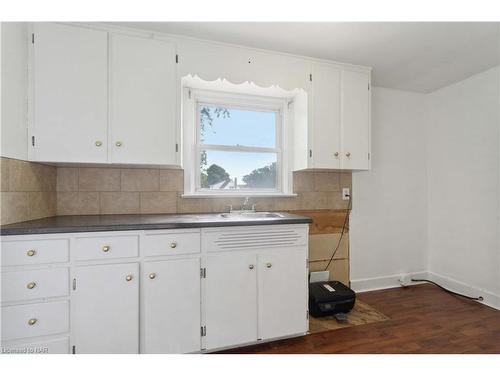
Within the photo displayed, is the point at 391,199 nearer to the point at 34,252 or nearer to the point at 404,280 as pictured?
the point at 404,280

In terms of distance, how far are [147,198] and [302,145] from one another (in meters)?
1.50

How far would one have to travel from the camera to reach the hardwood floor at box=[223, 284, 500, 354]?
175 centimetres

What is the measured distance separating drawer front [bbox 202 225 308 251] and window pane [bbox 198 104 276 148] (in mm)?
1060

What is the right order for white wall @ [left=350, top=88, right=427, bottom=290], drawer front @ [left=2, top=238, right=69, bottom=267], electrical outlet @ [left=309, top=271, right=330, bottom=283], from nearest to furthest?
1. drawer front @ [left=2, top=238, right=69, bottom=267]
2. electrical outlet @ [left=309, top=271, right=330, bottom=283]
3. white wall @ [left=350, top=88, right=427, bottom=290]

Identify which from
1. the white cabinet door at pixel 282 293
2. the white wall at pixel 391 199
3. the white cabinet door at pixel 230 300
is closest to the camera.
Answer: the white cabinet door at pixel 230 300

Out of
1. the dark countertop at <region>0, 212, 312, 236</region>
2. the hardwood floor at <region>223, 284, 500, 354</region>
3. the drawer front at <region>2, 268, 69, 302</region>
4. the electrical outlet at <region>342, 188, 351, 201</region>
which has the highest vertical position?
the electrical outlet at <region>342, 188, 351, 201</region>

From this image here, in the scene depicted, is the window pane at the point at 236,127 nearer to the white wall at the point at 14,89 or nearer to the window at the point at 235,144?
the window at the point at 235,144

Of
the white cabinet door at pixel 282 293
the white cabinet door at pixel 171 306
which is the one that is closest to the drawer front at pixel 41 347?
the white cabinet door at pixel 171 306

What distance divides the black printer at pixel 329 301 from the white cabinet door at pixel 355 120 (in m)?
1.18

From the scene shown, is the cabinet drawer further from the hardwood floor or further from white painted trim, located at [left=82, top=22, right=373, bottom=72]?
white painted trim, located at [left=82, top=22, right=373, bottom=72]

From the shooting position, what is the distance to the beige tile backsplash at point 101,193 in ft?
5.32

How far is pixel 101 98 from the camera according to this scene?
5.64ft

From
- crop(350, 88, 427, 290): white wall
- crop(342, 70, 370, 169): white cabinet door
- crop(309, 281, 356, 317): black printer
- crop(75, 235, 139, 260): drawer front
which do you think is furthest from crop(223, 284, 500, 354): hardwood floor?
crop(342, 70, 370, 169): white cabinet door
